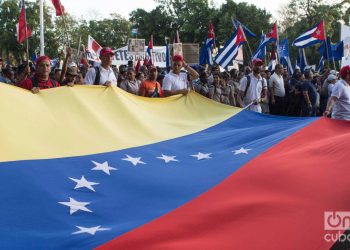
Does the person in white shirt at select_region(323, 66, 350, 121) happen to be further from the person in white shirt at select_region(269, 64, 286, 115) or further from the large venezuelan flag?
the person in white shirt at select_region(269, 64, 286, 115)

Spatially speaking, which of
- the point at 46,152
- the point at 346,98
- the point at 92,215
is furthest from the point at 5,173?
the point at 346,98

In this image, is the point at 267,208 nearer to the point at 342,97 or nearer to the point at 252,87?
the point at 342,97

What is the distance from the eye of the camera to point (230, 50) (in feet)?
46.5

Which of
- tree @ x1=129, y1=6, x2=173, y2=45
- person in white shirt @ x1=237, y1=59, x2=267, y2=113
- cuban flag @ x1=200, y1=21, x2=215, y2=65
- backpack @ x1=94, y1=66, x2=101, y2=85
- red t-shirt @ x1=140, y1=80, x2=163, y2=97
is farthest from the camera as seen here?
tree @ x1=129, y1=6, x2=173, y2=45

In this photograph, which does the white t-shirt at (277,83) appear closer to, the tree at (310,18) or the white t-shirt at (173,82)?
the white t-shirt at (173,82)

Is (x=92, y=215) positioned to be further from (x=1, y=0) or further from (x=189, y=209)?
(x=1, y=0)

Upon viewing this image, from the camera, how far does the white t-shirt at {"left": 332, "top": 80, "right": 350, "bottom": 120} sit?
6.93 meters

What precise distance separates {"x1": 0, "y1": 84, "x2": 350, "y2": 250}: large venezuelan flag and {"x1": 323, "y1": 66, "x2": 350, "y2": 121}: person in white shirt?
0.77 metres

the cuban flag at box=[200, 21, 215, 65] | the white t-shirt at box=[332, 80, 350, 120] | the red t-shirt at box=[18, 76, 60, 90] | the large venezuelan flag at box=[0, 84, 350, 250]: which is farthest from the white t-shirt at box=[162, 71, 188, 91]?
the cuban flag at box=[200, 21, 215, 65]

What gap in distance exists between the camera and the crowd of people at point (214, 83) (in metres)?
6.92

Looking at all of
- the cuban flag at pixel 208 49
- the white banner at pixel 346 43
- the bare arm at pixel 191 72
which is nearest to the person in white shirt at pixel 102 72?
the bare arm at pixel 191 72

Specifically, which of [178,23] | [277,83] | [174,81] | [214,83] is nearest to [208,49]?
[277,83]

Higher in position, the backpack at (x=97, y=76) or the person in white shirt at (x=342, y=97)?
the backpack at (x=97, y=76)

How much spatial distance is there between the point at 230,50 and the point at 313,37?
273cm
